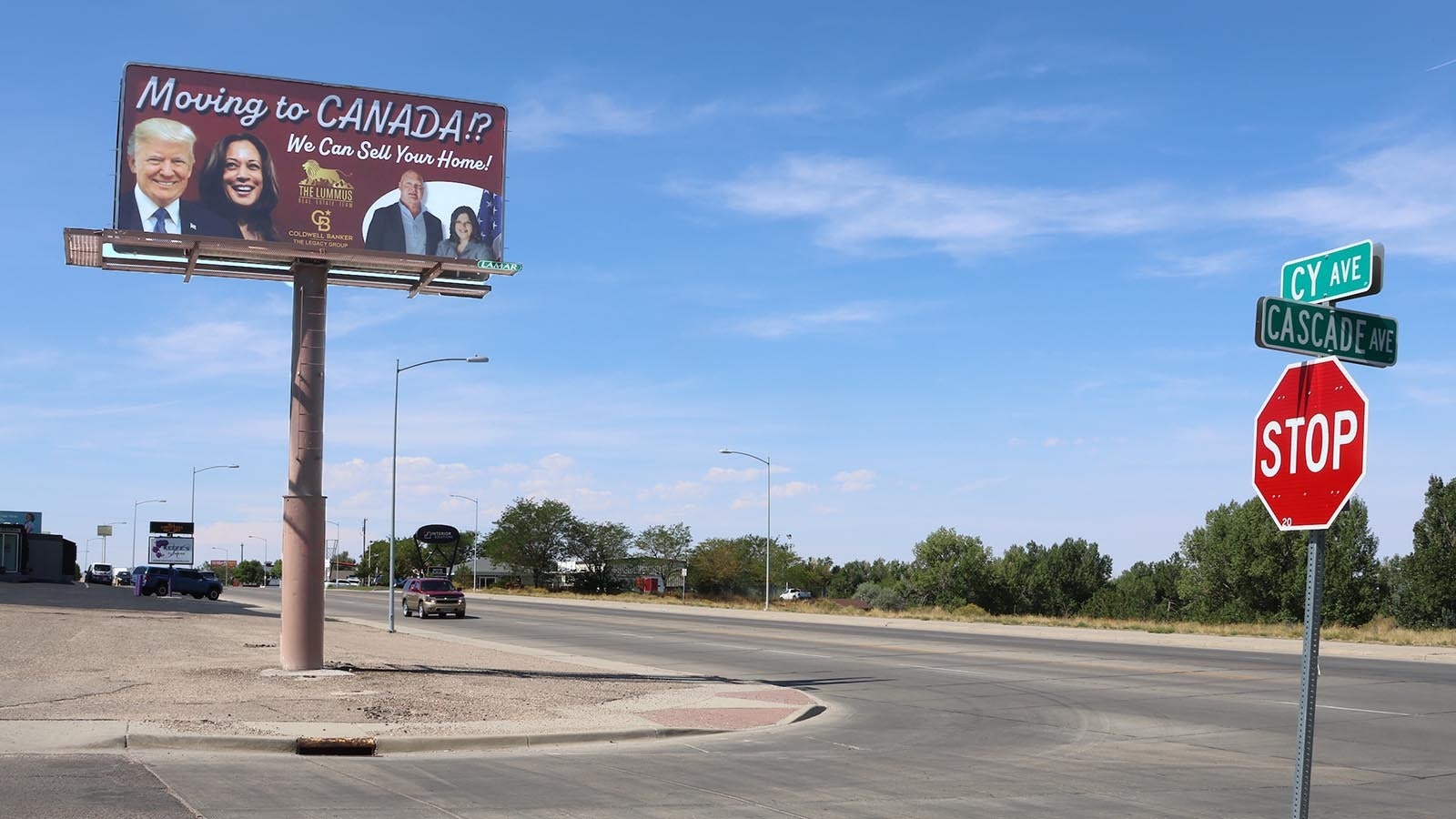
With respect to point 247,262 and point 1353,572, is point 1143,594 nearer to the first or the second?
point 1353,572

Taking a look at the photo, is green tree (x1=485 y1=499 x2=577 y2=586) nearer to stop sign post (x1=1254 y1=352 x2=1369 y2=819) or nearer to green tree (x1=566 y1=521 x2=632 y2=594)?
green tree (x1=566 y1=521 x2=632 y2=594)

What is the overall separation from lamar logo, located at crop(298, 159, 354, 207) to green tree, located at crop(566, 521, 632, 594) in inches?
4123

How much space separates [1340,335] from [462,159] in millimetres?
19419

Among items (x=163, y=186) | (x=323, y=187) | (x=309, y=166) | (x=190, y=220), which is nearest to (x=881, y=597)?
(x=323, y=187)

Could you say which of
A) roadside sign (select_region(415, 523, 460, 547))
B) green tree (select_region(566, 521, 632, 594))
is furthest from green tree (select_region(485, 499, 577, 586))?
roadside sign (select_region(415, 523, 460, 547))

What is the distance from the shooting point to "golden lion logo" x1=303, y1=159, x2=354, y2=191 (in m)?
22.1

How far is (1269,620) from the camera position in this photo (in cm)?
7225

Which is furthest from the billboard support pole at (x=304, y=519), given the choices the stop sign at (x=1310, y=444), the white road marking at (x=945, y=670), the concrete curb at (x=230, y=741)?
the stop sign at (x=1310, y=444)

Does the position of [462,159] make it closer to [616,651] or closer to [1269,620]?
[616,651]

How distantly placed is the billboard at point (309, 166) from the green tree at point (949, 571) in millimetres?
95740

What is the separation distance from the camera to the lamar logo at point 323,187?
22031 millimetres

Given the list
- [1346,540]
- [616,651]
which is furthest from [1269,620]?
[616,651]

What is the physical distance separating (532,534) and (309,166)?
10635 centimetres

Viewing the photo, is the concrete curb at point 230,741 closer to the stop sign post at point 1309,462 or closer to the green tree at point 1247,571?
the stop sign post at point 1309,462
